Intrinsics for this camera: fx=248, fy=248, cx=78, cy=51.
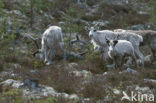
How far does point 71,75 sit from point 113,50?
2712 mm

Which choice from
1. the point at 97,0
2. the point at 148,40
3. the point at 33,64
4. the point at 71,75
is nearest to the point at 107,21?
the point at 97,0

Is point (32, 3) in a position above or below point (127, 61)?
above

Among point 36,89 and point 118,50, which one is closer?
point 36,89

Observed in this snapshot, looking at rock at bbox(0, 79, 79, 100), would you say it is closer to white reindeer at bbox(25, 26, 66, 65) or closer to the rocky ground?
the rocky ground

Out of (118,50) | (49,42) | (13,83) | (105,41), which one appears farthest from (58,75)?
(105,41)

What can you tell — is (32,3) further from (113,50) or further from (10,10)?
(113,50)

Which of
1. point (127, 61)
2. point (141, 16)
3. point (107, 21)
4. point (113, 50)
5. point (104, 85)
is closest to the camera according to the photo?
point (104, 85)

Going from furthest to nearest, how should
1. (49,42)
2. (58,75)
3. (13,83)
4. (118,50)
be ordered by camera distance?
(49,42) → (118,50) → (58,75) → (13,83)

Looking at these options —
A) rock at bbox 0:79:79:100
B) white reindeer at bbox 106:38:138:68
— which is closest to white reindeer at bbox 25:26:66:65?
white reindeer at bbox 106:38:138:68

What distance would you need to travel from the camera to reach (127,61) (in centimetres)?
1295

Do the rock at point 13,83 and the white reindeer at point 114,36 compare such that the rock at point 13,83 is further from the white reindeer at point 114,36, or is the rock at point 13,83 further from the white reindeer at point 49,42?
the white reindeer at point 114,36

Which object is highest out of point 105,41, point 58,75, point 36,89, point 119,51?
point 105,41

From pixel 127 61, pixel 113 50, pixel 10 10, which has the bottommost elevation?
pixel 127 61

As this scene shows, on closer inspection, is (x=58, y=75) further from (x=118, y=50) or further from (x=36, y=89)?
(x=118, y=50)
